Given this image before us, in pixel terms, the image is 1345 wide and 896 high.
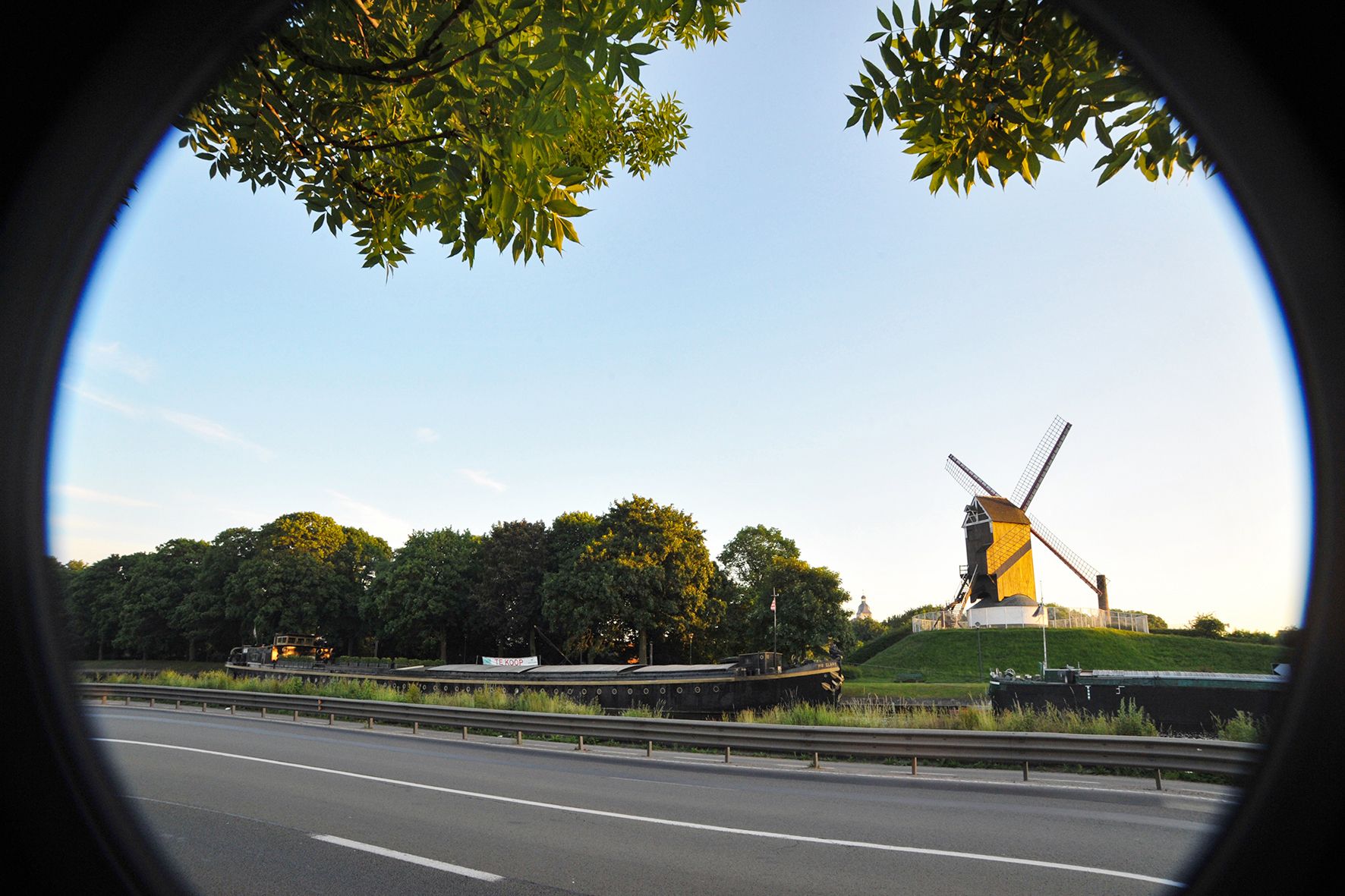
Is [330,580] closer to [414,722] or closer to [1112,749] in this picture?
[414,722]

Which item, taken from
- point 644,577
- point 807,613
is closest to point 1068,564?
point 807,613

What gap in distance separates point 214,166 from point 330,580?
63742 mm

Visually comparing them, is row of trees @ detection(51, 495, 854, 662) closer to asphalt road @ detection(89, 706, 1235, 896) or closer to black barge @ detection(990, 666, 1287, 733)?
black barge @ detection(990, 666, 1287, 733)

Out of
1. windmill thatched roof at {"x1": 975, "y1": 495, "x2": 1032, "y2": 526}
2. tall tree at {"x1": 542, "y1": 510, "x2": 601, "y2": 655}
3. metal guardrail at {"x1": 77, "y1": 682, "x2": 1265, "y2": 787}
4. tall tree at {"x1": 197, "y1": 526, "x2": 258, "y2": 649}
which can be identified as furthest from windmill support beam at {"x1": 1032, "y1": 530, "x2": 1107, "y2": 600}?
tall tree at {"x1": 197, "y1": 526, "x2": 258, "y2": 649}

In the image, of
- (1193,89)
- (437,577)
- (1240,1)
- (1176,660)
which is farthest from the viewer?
(437,577)

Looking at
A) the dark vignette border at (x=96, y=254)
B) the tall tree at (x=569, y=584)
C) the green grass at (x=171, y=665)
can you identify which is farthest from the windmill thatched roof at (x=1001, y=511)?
the dark vignette border at (x=96, y=254)

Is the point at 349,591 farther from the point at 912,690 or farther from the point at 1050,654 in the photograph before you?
the point at 1050,654

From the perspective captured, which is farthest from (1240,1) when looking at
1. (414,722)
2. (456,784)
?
(414,722)

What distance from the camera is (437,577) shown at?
183 ft

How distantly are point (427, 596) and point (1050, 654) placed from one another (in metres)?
44.0

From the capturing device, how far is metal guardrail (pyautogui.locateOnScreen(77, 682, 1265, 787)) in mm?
8969

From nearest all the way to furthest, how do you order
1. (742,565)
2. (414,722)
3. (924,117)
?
(924,117), (414,722), (742,565)

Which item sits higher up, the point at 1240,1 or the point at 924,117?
the point at 924,117

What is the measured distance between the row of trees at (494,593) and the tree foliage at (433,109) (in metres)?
36.9
